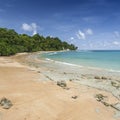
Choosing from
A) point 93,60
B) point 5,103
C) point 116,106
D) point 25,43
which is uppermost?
point 25,43

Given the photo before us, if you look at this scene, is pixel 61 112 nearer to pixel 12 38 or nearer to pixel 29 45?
pixel 12 38

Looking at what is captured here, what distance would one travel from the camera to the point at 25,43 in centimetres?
8450

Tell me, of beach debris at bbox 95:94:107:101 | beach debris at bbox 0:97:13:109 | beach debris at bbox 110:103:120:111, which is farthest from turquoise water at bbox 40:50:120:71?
beach debris at bbox 0:97:13:109

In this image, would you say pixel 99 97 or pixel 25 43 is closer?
pixel 99 97

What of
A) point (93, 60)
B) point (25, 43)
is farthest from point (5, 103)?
point (25, 43)

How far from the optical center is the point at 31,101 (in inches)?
343

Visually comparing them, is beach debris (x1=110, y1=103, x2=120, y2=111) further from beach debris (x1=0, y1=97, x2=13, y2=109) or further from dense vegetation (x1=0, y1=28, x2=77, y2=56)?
dense vegetation (x1=0, y1=28, x2=77, y2=56)

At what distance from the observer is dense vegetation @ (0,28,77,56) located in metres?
58.9

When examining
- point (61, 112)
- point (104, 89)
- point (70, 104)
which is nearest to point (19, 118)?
point (61, 112)

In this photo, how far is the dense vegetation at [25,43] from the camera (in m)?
58.9

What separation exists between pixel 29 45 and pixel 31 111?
81893 millimetres

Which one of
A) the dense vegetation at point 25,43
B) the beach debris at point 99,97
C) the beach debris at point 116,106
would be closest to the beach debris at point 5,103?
the beach debris at point 99,97

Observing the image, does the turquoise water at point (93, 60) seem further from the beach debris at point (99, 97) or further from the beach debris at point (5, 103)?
the beach debris at point (5, 103)

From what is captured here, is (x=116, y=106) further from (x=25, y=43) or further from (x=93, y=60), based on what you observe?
(x=25, y=43)
